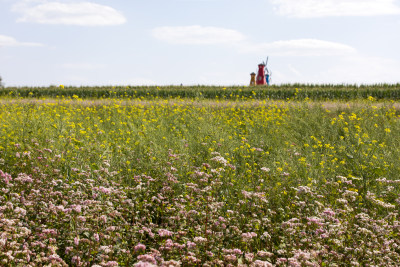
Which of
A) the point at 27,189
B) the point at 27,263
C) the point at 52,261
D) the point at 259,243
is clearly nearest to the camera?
the point at 52,261

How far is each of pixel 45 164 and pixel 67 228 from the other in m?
2.15

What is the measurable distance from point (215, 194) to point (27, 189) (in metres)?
2.53

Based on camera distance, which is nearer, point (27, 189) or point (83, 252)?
point (83, 252)

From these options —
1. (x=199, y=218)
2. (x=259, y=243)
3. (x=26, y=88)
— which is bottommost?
(x=259, y=243)

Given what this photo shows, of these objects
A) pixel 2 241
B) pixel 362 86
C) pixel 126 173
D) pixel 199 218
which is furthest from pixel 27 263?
pixel 362 86

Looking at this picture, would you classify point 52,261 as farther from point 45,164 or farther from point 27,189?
point 45,164

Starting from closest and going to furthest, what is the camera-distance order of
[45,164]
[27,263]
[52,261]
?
[52,261] → [27,263] → [45,164]

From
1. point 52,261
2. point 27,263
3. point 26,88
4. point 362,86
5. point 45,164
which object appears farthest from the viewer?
point 26,88

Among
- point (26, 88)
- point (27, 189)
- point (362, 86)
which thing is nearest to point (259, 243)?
point (27, 189)

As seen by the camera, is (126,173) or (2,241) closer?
(2,241)

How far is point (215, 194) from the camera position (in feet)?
16.1

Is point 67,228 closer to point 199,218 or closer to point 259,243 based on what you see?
point 199,218

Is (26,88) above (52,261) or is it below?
above

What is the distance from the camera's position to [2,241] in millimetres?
2805
